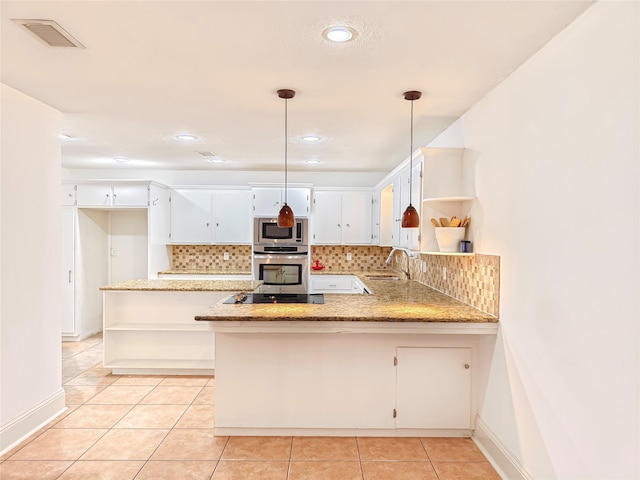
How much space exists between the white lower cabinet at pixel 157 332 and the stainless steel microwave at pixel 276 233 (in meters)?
1.57

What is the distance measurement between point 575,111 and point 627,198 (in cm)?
52

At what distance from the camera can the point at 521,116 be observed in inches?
88.9

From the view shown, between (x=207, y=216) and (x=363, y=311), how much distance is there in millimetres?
3680

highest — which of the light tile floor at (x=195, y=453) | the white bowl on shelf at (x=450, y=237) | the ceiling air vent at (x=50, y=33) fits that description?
the ceiling air vent at (x=50, y=33)

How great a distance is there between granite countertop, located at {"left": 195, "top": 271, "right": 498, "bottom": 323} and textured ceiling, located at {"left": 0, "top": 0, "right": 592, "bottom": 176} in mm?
1493

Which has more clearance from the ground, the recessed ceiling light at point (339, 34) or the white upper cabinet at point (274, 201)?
the recessed ceiling light at point (339, 34)

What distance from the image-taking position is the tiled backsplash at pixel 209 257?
6039 millimetres

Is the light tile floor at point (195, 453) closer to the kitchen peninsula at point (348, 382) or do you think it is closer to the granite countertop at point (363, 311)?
the kitchen peninsula at point (348, 382)

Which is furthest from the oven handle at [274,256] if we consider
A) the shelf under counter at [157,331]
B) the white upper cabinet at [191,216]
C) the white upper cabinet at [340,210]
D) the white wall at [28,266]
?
the white wall at [28,266]

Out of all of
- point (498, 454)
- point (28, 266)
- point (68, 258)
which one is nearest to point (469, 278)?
point (498, 454)

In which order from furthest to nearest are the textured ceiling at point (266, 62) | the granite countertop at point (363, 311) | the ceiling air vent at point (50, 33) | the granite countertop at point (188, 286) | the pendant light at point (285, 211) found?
the granite countertop at point (188, 286)
the pendant light at point (285, 211)
the granite countertop at point (363, 311)
the ceiling air vent at point (50, 33)
the textured ceiling at point (266, 62)

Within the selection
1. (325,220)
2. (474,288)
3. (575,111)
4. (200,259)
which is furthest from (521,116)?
(200,259)

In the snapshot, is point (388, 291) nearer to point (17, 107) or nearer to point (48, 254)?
point (48, 254)

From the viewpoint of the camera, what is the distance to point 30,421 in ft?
9.24
